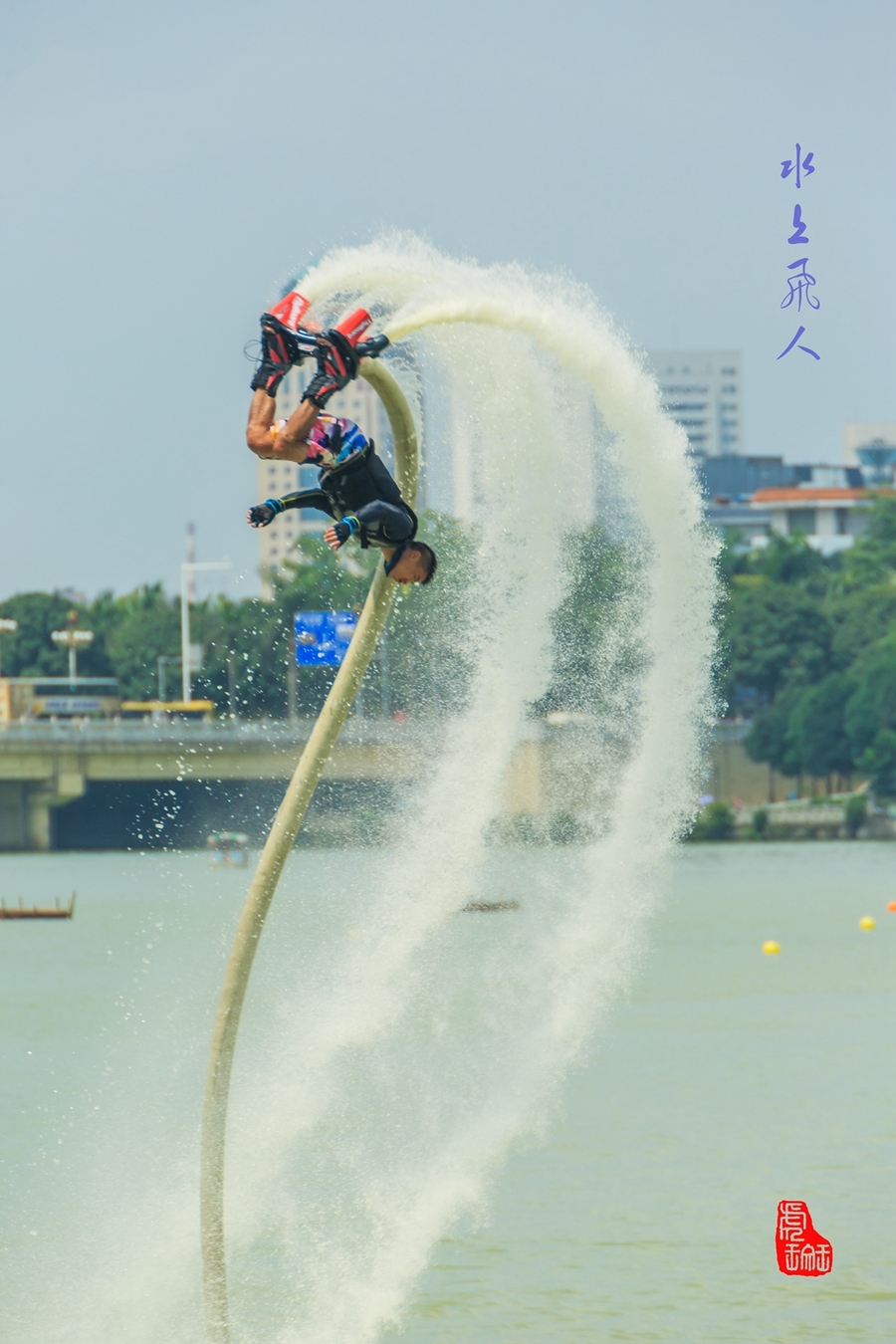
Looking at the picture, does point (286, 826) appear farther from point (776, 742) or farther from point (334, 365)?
point (776, 742)

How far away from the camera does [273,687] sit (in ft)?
246

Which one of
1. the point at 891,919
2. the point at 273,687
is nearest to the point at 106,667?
the point at 273,687

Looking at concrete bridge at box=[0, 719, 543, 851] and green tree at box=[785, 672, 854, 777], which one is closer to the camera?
concrete bridge at box=[0, 719, 543, 851]

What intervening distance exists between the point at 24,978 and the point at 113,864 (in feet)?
159

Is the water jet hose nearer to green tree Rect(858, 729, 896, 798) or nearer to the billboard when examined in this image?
the billboard

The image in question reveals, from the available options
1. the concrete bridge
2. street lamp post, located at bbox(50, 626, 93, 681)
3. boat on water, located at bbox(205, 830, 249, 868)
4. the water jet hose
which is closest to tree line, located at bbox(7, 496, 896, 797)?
street lamp post, located at bbox(50, 626, 93, 681)

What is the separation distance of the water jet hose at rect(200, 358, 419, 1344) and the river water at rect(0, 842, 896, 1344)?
316cm

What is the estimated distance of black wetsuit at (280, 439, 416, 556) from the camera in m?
9.93

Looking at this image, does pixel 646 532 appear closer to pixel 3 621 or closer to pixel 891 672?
pixel 891 672

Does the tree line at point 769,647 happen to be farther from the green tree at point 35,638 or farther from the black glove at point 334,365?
the black glove at point 334,365

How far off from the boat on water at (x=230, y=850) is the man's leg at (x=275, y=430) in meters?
67.7

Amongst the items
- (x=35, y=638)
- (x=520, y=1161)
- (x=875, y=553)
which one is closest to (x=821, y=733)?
(x=875, y=553)

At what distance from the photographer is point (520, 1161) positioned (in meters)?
26.3

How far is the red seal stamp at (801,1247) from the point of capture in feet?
66.8
